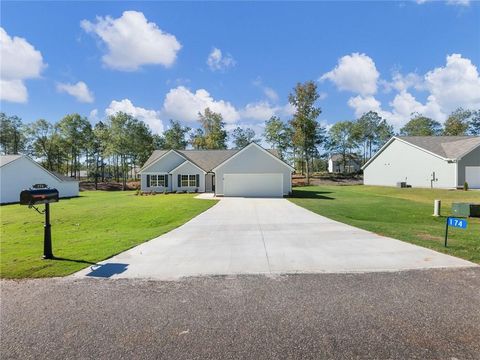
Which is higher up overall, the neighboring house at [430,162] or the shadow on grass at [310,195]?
the neighboring house at [430,162]

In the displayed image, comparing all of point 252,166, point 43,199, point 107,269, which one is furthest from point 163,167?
point 107,269

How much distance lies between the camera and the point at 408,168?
34.0m

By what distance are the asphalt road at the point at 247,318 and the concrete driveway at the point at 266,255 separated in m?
0.52

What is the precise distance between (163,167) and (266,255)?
27.9 meters

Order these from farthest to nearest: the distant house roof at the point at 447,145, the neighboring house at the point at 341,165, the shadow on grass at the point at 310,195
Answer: the neighboring house at the point at 341,165 < the distant house roof at the point at 447,145 < the shadow on grass at the point at 310,195

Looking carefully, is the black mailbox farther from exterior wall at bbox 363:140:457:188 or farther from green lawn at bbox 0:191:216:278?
exterior wall at bbox 363:140:457:188

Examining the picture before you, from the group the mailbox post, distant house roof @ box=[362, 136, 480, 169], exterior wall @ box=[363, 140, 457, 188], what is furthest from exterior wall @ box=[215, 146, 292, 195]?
the mailbox post

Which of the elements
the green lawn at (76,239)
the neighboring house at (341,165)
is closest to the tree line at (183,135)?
the neighboring house at (341,165)

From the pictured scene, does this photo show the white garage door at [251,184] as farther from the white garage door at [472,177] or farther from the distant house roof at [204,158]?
the white garage door at [472,177]

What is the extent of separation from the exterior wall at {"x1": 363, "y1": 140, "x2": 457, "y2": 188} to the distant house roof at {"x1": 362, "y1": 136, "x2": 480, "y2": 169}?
0.56 metres

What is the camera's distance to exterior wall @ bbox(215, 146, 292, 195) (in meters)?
25.7

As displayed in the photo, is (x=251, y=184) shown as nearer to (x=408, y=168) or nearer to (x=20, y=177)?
(x=408, y=168)

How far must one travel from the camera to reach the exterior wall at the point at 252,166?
2570 cm

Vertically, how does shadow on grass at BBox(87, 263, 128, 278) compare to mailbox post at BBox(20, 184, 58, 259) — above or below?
below
